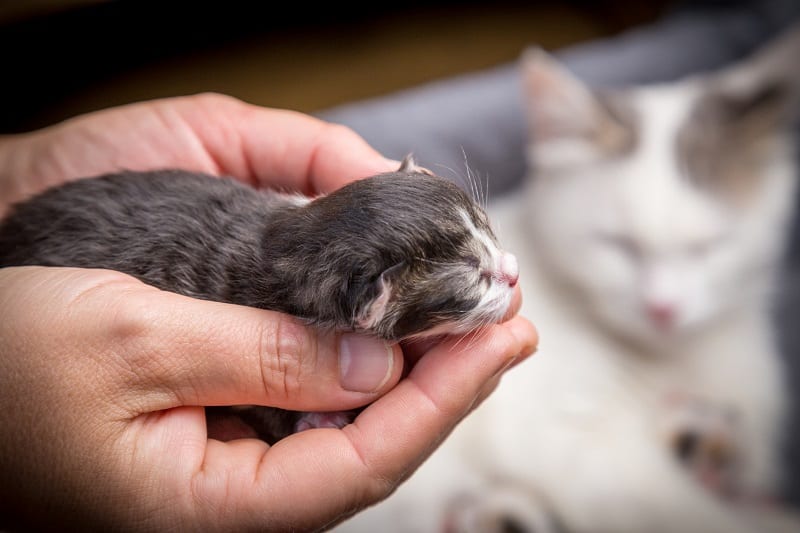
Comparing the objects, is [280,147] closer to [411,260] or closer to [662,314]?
[411,260]

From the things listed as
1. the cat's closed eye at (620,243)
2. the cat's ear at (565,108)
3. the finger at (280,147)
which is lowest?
the cat's closed eye at (620,243)

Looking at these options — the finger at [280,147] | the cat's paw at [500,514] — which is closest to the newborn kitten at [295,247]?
the finger at [280,147]

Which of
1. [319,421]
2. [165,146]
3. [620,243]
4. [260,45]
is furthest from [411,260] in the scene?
[260,45]

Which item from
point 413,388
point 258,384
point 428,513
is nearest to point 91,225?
point 258,384

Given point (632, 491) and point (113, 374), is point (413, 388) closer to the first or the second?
point (113, 374)

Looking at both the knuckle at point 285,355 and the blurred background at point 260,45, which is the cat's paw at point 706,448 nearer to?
the knuckle at point 285,355
